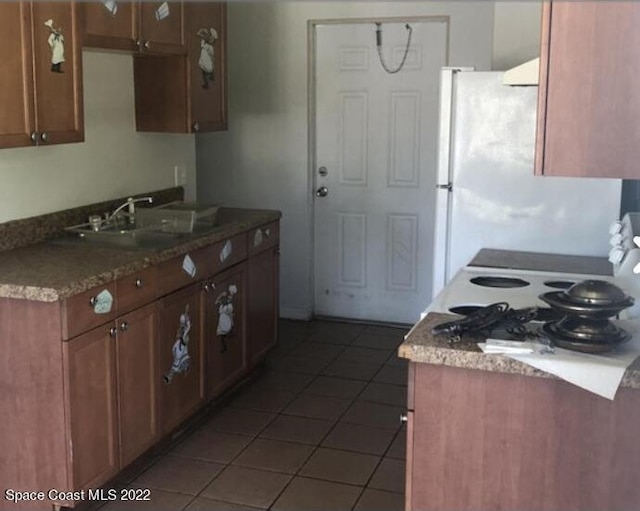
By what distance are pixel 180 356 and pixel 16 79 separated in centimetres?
128

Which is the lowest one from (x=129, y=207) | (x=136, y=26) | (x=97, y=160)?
(x=129, y=207)

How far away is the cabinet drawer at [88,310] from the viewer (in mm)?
2604

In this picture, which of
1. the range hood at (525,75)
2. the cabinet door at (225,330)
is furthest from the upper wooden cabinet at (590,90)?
the cabinet door at (225,330)

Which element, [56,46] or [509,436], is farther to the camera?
[56,46]

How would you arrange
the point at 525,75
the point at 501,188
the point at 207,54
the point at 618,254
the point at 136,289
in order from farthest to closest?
the point at 207,54
the point at 501,188
the point at 136,289
the point at 618,254
the point at 525,75

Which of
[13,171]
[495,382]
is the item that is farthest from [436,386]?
[13,171]

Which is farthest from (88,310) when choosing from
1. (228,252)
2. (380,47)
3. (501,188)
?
(380,47)

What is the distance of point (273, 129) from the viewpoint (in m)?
5.26

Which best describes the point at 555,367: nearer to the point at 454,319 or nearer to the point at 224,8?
the point at 454,319

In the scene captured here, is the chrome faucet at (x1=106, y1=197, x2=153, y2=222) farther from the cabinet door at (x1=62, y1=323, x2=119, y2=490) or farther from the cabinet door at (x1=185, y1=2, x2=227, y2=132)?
the cabinet door at (x1=62, y1=323, x2=119, y2=490)

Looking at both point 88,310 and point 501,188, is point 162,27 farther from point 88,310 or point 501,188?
point 501,188

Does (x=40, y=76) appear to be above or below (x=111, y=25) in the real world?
below

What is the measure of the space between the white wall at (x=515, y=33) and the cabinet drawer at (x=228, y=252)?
1711mm

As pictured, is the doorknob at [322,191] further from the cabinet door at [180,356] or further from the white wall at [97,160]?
the cabinet door at [180,356]
